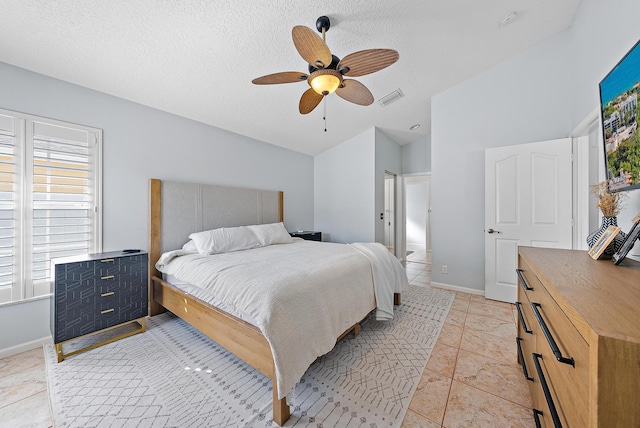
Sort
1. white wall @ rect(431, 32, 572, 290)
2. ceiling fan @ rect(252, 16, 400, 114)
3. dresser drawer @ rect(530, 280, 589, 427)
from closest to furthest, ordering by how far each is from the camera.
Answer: dresser drawer @ rect(530, 280, 589, 427), ceiling fan @ rect(252, 16, 400, 114), white wall @ rect(431, 32, 572, 290)

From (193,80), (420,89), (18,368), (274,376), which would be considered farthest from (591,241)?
(18,368)

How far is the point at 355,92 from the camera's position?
2221 mm

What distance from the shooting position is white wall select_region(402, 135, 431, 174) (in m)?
5.23

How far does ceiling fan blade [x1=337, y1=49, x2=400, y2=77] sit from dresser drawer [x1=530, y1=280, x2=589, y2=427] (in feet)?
5.57

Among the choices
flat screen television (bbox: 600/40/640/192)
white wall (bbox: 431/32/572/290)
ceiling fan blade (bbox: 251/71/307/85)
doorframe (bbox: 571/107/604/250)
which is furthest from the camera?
white wall (bbox: 431/32/572/290)

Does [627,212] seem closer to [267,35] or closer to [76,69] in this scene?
[267,35]

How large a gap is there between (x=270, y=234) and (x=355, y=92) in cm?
218

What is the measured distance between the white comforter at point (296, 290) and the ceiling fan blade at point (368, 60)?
1.59 m

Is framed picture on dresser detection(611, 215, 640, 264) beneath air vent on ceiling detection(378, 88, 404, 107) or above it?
beneath

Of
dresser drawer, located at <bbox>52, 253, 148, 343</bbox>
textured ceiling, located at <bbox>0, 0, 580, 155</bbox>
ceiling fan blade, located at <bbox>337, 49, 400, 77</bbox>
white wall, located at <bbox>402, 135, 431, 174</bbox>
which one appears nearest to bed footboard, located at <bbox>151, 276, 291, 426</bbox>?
dresser drawer, located at <bbox>52, 253, 148, 343</bbox>

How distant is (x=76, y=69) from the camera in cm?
221

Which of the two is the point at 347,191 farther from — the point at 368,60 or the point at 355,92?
the point at 368,60

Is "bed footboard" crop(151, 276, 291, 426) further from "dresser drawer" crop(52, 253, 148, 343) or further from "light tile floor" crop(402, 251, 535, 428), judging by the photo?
"light tile floor" crop(402, 251, 535, 428)

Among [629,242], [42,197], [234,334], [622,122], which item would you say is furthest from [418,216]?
[42,197]
